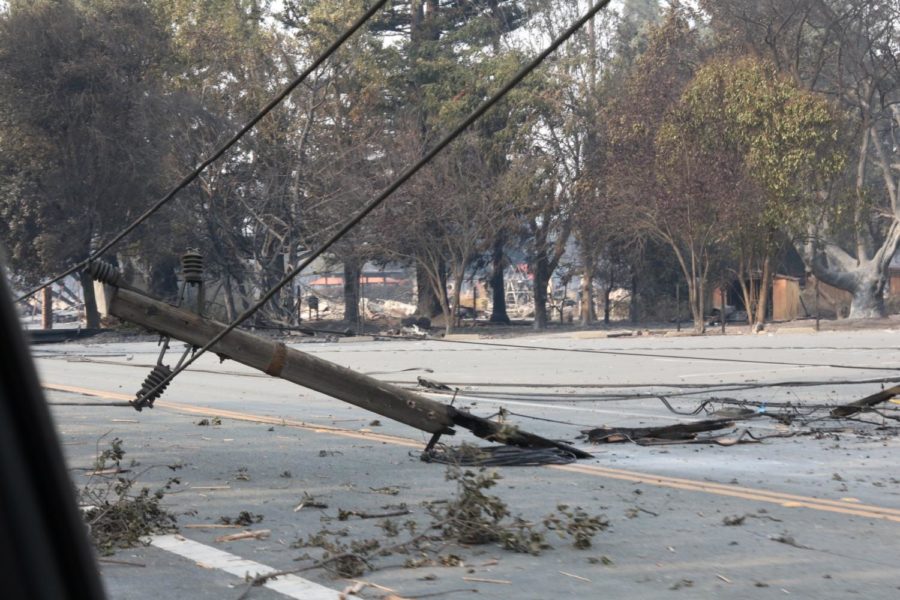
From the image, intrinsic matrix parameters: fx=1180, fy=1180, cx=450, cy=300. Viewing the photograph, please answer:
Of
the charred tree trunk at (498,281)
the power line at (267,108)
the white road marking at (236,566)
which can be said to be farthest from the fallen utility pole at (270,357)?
the charred tree trunk at (498,281)

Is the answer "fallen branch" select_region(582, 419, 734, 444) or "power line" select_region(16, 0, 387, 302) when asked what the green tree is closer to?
"fallen branch" select_region(582, 419, 734, 444)

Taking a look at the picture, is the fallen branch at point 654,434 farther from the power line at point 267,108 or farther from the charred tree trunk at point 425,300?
the charred tree trunk at point 425,300

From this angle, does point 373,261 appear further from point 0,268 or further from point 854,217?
point 0,268

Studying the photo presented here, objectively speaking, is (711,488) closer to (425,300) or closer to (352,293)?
(352,293)

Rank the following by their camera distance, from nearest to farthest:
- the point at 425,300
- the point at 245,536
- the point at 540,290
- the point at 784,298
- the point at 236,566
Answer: the point at 236,566, the point at 245,536, the point at 540,290, the point at 784,298, the point at 425,300

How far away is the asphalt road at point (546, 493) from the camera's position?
5.44 m

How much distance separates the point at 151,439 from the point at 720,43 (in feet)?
143

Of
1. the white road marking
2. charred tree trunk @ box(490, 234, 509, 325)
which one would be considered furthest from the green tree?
the white road marking

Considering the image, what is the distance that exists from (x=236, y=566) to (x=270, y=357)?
102 inches

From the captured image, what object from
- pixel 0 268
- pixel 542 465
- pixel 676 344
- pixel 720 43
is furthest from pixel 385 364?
pixel 720 43

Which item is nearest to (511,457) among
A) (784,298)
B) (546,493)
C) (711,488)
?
(546,493)

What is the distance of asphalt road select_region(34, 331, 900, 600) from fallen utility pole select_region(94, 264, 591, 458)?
0.55 metres

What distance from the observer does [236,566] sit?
18.9ft

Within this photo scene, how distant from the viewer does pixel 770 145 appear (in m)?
41.5
